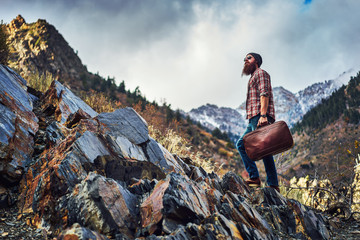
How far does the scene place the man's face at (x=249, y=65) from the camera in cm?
418

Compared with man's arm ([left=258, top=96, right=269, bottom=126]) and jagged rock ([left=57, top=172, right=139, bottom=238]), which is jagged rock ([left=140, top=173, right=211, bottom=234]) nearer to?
jagged rock ([left=57, top=172, right=139, bottom=238])

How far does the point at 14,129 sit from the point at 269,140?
363 centimetres

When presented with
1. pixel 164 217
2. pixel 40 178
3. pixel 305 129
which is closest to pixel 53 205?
pixel 40 178

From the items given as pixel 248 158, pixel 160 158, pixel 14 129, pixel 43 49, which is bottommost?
pixel 248 158

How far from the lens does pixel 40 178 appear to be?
269 cm

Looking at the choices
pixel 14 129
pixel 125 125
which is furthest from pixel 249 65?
pixel 14 129

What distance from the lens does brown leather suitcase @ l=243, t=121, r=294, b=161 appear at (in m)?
3.30

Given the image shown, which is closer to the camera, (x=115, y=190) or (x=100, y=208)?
(x=100, y=208)

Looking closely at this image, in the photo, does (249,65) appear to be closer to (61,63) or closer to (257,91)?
(257,91)

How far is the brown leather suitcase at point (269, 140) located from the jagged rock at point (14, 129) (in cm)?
321

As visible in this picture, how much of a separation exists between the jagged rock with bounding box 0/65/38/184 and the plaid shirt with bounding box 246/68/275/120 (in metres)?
3.49

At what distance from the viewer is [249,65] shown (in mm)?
4176

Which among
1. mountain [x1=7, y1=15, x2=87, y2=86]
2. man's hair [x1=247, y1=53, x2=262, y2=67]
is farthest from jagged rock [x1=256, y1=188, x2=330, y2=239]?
mountain [x1=7, y1=15, x2=87, y2=86]

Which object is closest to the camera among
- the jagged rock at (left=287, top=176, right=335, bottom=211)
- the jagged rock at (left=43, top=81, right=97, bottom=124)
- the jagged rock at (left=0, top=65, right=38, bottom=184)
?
the jagged rock at (left=0, top=65, right=38, bottom=184)
